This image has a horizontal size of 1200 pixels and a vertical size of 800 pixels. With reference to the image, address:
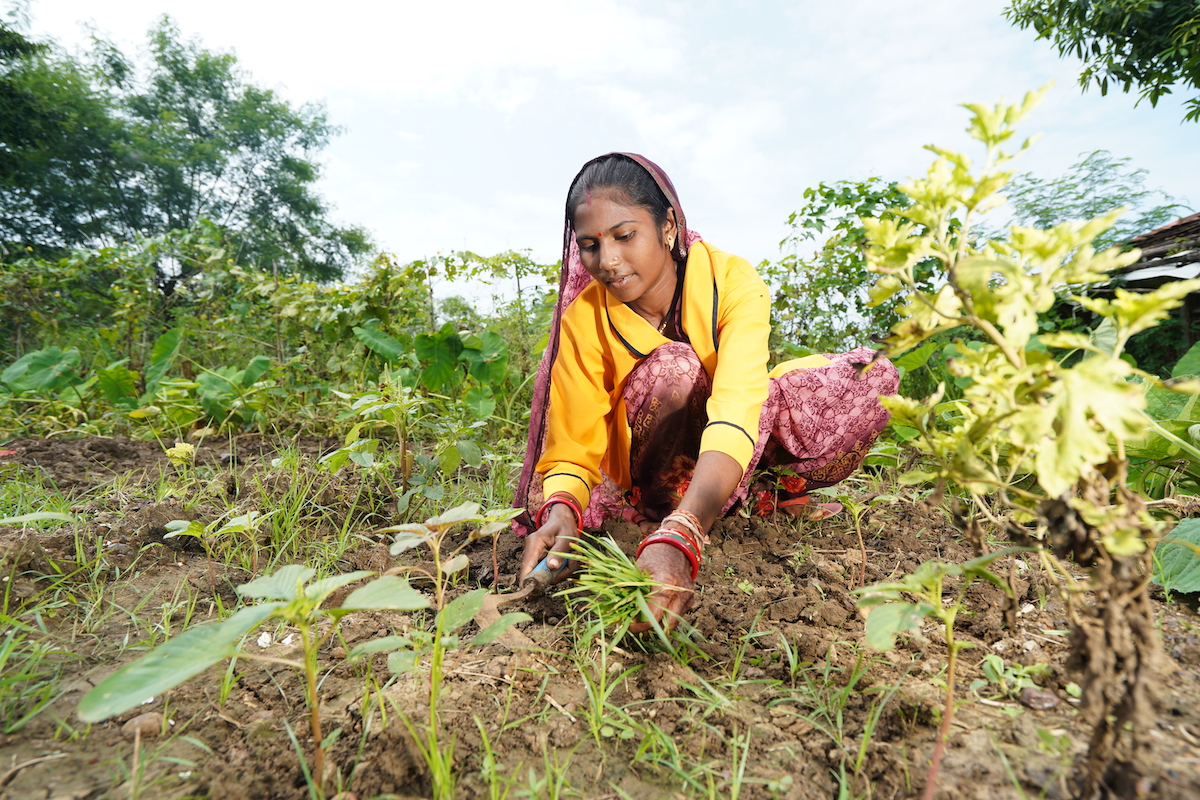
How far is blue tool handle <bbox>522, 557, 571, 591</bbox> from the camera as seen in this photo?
1522 mm

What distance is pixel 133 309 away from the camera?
4.81m

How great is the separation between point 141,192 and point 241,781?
3109cm

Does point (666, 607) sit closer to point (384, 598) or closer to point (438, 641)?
point (438, 641)

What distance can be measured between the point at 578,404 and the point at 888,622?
4.43 feet

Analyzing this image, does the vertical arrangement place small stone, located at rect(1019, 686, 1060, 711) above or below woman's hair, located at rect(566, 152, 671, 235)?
below

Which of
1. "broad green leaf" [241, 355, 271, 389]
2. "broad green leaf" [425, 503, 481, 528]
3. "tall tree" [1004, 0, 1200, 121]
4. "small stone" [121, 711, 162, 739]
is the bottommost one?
"small stone" [121, 711, 162, 739]

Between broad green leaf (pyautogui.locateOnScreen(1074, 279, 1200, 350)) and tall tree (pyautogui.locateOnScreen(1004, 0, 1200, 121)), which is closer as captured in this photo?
broad green leaf (pyautogui.locateOnScreen(1074, 279, 1200, 350))

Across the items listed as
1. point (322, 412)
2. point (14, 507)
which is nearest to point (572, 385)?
point (14, 507)

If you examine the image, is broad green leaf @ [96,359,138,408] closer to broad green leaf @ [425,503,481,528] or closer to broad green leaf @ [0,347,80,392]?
broad green leaf @ [0,347,80,392]

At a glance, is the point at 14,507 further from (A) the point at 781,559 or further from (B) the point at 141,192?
(B) the point at 141,192

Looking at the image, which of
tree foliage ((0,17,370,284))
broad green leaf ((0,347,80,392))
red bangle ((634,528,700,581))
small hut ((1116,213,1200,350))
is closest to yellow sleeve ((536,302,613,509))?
red bangle ((634,528,700,581))

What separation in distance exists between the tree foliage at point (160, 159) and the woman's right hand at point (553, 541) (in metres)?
19.3

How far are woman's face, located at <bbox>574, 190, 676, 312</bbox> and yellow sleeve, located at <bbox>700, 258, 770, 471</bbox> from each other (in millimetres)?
257

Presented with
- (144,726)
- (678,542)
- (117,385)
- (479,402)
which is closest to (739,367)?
(678,542)
